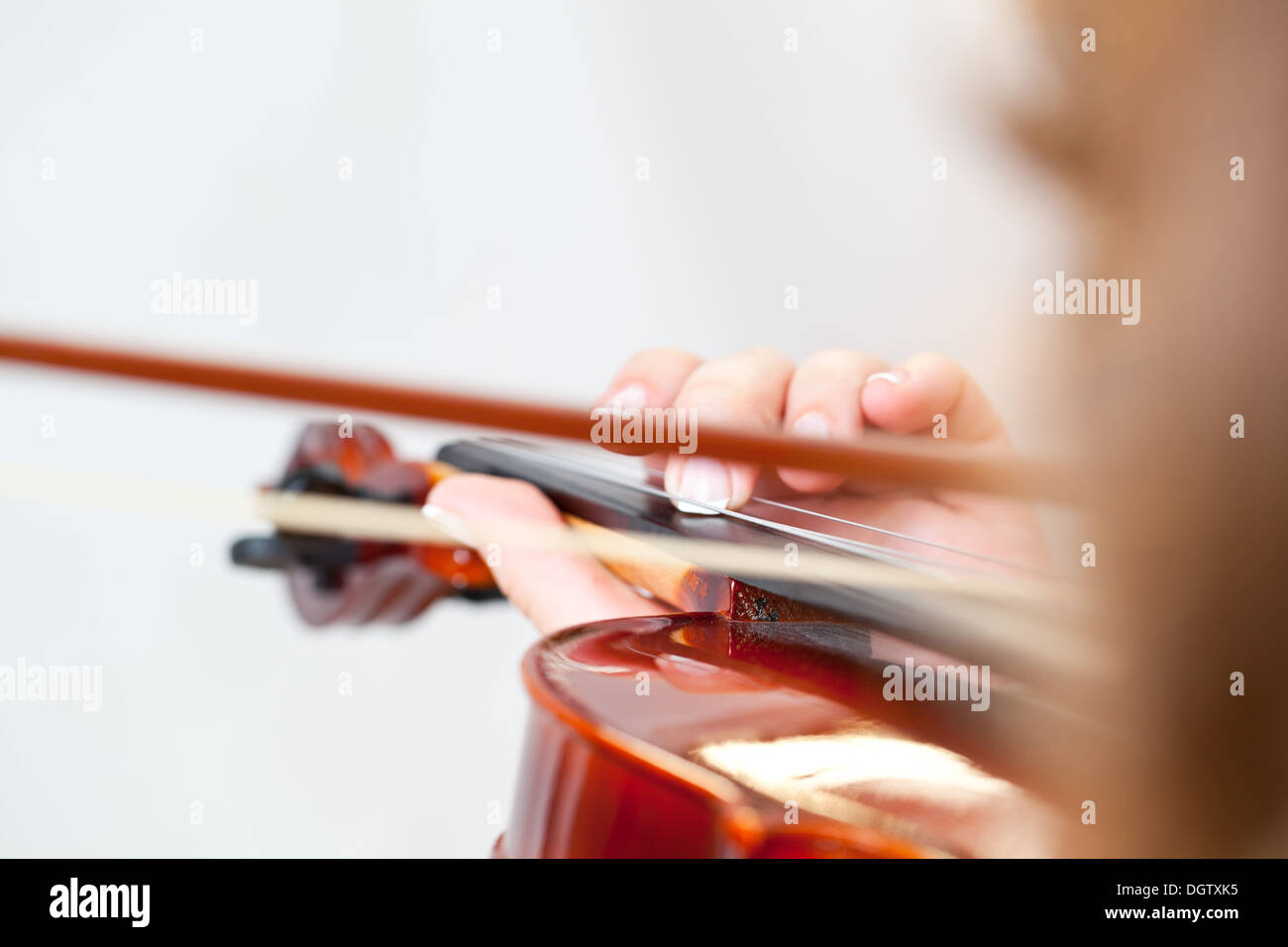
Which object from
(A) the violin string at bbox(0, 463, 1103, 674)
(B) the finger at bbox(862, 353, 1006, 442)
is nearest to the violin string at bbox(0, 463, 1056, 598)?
(A) the violin string at bbox(0, 463, 1103, 674)

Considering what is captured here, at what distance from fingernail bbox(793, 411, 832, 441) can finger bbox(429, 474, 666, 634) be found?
12 cm

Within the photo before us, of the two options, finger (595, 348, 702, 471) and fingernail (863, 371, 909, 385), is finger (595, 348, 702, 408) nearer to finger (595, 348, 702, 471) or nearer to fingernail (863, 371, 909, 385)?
finger (595, 348, 702, 471)

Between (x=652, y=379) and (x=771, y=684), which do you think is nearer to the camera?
(x=771, y=684)

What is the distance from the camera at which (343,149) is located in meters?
1.17

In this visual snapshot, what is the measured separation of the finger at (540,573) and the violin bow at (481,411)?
0.13 metres

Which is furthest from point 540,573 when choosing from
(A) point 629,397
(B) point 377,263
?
(B) point 377,263

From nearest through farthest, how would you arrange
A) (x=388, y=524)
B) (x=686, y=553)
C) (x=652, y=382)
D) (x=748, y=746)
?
(x=748, y=746)
(x=686, y=553)
(x=652, y=382)
(x=388, y=524)

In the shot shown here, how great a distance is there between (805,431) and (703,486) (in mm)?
71

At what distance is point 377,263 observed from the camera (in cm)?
118

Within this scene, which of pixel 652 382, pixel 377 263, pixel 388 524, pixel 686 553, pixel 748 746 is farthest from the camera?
pixel 377 263

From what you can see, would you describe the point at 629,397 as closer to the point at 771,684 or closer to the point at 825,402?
the point at 825,402

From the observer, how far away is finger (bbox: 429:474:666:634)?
0.50m

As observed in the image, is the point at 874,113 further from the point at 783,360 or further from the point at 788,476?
the point at 788,476
